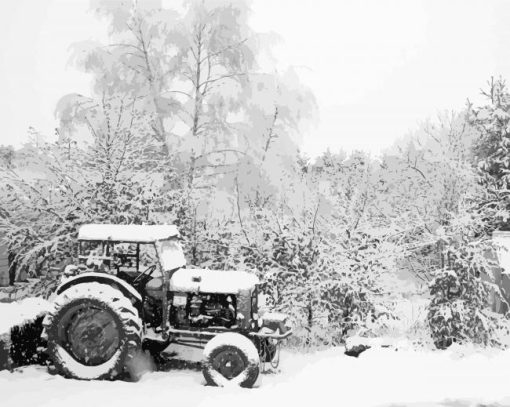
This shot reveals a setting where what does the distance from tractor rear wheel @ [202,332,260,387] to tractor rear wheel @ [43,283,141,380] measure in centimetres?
94

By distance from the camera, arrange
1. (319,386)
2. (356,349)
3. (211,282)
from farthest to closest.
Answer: (356,349)
(211,282)
(319,386)

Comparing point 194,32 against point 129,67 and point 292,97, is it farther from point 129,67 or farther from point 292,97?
point 292,97

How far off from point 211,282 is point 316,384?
1.89 m

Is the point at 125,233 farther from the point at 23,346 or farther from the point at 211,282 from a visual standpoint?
the point at 23,346

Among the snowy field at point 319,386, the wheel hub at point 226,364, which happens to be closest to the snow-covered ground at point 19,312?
the snowy field at point 319,386

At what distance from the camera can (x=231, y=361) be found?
6250 mm

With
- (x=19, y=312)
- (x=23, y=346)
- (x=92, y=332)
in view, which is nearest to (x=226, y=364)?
(x=92, y=332)

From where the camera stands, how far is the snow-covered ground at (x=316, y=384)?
572 centimetres

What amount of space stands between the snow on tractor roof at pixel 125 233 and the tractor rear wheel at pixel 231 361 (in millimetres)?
1612

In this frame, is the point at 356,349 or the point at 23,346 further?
the point at 356,349

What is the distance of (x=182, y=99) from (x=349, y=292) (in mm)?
7700

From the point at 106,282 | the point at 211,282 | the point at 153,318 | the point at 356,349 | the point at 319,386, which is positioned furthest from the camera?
the point at 356,349

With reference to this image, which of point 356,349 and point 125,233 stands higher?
point 125,233

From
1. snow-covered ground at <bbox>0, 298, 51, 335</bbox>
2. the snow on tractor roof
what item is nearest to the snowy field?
snow-covered ground at <bbox>0, 298, 51, 335</bbox>
